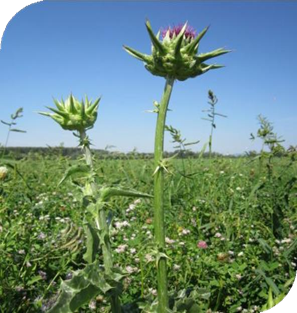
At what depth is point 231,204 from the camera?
1.47 meters

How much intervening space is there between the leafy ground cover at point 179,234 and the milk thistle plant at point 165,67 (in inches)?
3.4

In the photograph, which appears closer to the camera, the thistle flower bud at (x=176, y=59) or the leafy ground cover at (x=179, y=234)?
the thistle flower bud at (x=176, y=59)

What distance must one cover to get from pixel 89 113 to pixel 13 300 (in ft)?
1.91

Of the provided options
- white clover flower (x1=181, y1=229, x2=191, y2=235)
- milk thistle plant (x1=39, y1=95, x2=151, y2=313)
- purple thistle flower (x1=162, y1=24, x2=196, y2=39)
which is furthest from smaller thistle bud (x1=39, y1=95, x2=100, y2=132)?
white clover flower (x1=181, y1=229, x2=191, y2=235)

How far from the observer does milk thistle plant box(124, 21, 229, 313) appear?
2.78 ft

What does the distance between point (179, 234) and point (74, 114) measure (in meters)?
0.69

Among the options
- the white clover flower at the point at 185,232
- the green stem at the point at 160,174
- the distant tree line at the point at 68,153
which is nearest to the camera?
the green stem at the point at 160,174

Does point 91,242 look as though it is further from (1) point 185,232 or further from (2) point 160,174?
(1) point 185,232

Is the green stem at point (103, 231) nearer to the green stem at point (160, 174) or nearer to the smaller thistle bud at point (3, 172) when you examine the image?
the green stem at point (160, 174)

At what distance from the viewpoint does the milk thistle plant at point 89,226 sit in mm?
842

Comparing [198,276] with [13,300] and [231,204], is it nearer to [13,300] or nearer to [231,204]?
[231,204]

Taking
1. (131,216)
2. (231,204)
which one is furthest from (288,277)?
(131,216)

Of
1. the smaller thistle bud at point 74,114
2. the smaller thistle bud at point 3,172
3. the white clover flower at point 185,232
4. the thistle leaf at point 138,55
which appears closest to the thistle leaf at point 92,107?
the smaller thistle bud at point 74,114

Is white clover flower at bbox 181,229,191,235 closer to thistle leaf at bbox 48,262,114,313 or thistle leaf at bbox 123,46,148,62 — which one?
thistle leaf at bbox 48,262,114,313
